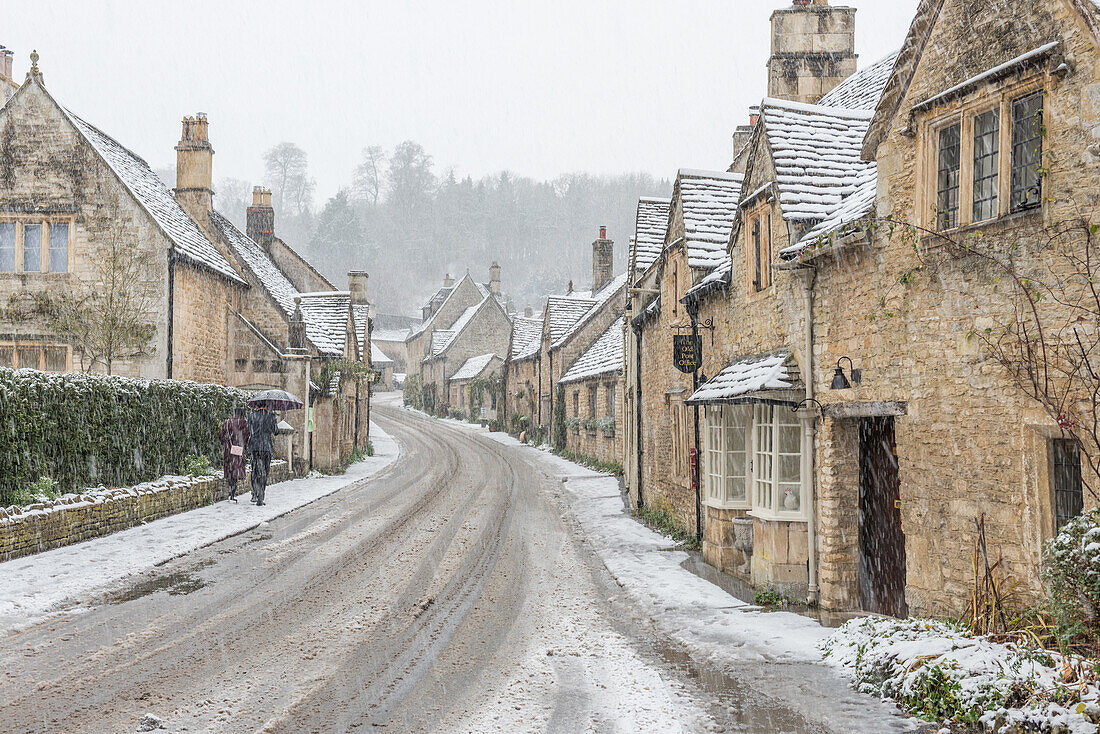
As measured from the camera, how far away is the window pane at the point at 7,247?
21.4 meters

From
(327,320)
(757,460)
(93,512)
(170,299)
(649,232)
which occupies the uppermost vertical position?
(649,232)

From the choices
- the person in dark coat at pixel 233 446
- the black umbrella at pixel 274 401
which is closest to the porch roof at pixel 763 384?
the person in dark coat at pixel 233 446

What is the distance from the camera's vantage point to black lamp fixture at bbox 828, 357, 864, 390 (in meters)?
8.87

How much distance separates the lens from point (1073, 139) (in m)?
6.52

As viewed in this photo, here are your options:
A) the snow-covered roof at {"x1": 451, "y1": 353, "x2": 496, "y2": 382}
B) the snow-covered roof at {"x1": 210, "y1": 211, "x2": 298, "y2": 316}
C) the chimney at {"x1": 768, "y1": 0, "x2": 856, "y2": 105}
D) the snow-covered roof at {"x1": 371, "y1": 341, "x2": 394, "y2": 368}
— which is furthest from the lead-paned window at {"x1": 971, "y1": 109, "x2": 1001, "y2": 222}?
the snow-covered roof at {"x1": 371, "y1": 341, "x2": 394, "y2": 368}

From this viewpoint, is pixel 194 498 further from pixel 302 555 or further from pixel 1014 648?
pixel 1014 648

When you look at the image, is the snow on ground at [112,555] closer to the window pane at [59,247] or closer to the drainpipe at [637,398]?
the drainpipe at [637,398]

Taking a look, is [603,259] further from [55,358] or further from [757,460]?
[757,460]

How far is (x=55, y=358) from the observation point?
2139 centimetres

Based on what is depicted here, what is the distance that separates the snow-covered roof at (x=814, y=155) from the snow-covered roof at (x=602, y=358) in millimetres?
15572

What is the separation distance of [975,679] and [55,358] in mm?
22200

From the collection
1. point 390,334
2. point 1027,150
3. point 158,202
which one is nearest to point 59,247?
point 158,202

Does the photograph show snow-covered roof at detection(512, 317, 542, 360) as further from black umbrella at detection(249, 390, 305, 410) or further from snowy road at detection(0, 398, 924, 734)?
snowy road at detection(0, 398, 924, 734)

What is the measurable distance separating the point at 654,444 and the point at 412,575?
7.51 metres
